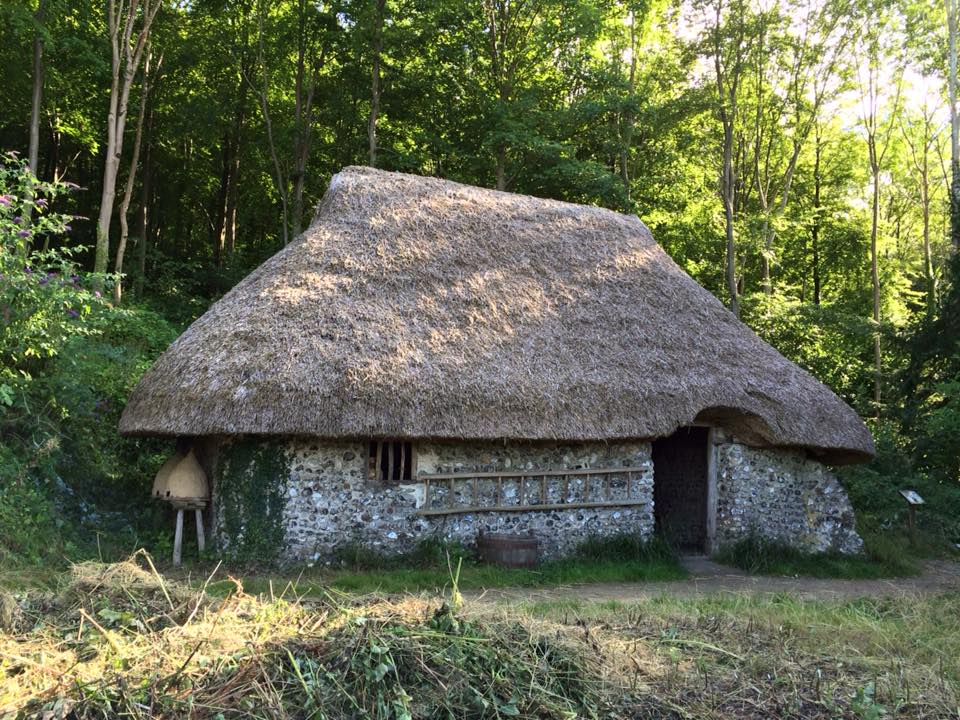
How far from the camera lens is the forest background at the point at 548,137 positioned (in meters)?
15.9

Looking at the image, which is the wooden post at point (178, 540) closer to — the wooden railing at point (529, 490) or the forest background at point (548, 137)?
the wooden railing at point (529, 490)

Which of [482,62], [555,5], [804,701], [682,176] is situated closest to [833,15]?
[682,176]

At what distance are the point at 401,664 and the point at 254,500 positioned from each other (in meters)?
5.93

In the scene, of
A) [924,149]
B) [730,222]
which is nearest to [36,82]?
[730,222]

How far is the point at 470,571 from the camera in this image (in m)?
9.27

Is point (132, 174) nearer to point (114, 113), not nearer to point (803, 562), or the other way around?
point (114, 113)

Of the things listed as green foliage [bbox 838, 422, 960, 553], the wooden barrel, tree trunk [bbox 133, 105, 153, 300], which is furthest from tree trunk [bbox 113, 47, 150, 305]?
green foliage [bbox 838, 422, 960, 553]

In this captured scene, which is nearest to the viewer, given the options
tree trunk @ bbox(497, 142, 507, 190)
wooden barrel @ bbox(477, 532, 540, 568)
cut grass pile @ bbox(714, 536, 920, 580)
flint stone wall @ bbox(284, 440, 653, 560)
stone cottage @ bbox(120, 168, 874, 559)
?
stone cottage @ bbox(120, 168, 874, 559)

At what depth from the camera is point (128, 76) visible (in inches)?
544

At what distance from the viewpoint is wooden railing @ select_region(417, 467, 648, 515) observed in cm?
992

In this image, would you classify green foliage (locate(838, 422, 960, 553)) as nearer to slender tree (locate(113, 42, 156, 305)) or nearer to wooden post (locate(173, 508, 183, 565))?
wooden post (locate(173, 508, 183, 565))

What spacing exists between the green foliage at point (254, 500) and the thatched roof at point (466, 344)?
726 mm

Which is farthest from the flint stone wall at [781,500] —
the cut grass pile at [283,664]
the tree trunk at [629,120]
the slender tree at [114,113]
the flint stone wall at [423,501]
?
the slender tree at [114,113]

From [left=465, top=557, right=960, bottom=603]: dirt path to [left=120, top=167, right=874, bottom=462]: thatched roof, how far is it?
1.85m
